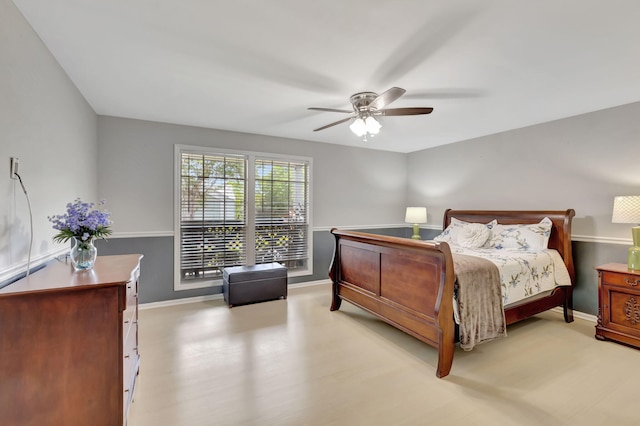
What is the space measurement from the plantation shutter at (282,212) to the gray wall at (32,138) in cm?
233

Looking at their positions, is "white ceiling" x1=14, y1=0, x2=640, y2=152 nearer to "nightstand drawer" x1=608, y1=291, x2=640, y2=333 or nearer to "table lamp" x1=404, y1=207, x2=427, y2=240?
"nightstand drawer" x1=608, y1=291, x2=640, y2=333

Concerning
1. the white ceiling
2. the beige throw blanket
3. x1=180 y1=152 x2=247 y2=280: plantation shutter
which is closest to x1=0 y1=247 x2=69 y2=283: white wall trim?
the white ceiling

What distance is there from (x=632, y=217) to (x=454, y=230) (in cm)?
192

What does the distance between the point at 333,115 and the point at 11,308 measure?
329 centimetres

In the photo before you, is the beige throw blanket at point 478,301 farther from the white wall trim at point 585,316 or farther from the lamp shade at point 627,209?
the white wall trim at point 585,316

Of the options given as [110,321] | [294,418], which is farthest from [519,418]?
[110,321]

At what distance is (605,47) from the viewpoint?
2111 mm

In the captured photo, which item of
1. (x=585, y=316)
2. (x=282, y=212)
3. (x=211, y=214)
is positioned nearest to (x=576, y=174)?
(x=585, y=316)

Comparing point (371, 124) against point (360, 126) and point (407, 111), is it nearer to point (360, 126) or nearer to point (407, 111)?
point (360, 126)

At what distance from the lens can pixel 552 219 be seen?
3.68m

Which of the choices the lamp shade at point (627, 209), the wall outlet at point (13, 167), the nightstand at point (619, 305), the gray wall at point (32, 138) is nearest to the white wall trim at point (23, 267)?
the gray wall at point (32, 138)

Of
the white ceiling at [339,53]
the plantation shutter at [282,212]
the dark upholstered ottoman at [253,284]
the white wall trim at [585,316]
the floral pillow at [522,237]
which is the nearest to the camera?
the white ceiling at [339,53]

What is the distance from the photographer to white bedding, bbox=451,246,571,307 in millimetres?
2869

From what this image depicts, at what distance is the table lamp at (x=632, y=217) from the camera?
2869 millimetres
